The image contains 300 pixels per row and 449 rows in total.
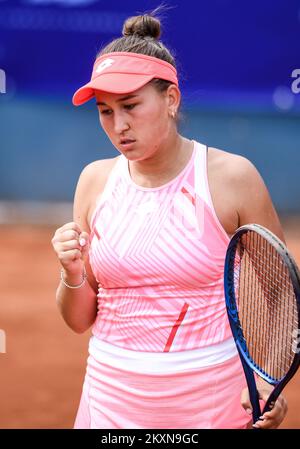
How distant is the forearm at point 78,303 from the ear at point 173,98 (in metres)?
0.50

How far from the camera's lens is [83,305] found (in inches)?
90.8

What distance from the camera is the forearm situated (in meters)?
2.27

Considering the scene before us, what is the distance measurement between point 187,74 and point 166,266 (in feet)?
18.9

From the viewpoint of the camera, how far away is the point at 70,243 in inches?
83.6

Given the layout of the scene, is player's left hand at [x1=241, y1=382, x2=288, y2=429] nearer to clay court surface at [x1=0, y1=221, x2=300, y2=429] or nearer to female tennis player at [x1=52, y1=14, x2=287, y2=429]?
female tennis player at [x1=52, y1=14, x2=287, y2=429]

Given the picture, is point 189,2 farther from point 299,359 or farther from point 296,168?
point 299,359

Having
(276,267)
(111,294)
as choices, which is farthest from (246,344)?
(111,294)

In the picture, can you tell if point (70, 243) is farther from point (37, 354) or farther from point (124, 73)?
point (37, 354)

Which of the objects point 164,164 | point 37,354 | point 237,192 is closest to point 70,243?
point 164,164

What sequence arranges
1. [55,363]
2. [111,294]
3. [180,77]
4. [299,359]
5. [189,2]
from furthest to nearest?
[189,2]
[55,363]
[180,77]
[111,294]
[299,359]

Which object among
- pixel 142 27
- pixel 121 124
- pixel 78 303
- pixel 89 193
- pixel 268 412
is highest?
pixel 142 27

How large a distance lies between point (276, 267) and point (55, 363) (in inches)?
138

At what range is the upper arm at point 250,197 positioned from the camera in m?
2.17

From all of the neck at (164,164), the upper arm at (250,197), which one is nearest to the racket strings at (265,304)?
the upper arm at (250,197)
